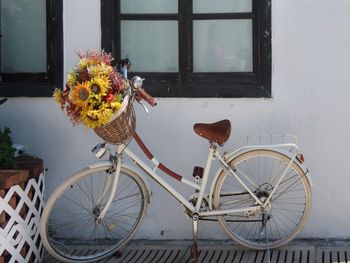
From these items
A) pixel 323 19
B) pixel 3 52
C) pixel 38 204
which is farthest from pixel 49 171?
pixel 323 19

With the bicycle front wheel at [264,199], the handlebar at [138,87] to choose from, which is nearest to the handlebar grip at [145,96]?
the handlebar at [138,87]

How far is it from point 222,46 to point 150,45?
58 centimetres

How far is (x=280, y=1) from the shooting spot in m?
5.40

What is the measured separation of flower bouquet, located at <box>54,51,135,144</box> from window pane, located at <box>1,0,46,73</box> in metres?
1.07

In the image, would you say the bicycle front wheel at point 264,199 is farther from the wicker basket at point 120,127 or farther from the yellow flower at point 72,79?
the yellow flower at point 72,79

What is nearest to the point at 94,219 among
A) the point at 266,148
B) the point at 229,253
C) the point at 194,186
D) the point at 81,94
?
the point at 194,186

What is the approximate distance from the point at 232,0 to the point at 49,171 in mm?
2019

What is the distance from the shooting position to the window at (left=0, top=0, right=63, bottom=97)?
5.59 meters

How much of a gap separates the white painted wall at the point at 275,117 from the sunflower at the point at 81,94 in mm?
1014

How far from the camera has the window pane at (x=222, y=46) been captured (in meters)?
5.56

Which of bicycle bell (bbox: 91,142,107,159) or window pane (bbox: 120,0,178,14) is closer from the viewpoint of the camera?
bicycle bell (bbox: 91,142,107,159)

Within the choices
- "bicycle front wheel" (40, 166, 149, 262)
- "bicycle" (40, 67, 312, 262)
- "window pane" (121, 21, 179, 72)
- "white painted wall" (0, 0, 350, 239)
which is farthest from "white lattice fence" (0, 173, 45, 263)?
"window pane" (121, 21, 179, 72)

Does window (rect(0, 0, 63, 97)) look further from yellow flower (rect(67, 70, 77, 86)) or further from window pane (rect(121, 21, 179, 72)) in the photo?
yellow flower (rect(67, 70, 77, 86))

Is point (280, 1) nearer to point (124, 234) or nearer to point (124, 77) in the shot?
point (124, 77)
